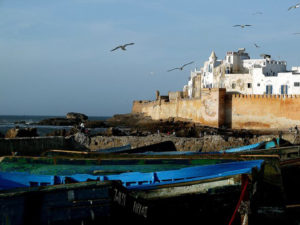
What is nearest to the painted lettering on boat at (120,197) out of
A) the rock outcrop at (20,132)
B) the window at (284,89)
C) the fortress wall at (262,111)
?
the rock outcrop at (20,132)

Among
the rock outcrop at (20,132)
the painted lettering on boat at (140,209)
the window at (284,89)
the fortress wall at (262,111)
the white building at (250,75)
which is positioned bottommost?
the painted lettering on boat at (140,209)

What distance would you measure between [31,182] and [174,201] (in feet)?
8.80

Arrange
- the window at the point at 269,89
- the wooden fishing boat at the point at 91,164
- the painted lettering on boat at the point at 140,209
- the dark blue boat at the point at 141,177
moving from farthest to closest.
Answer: the window at the point at 269,89 → the wooden fishing boat at the point at 91,164 → the dark blue boat at the point at 141,177 → the painted lettering on boat at the point at 140,209

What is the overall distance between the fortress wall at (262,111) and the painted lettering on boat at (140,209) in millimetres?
29382

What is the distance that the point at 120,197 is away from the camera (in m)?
5.76

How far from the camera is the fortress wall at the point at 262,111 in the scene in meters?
33.8

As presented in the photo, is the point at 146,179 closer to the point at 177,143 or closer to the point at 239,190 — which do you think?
the point at 239,190

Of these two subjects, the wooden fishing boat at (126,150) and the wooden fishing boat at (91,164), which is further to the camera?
the wooden fishing boat at (126,150)

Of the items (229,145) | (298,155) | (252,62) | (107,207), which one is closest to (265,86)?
(252,62)

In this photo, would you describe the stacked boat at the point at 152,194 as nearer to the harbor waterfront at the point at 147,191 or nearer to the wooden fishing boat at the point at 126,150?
the harbor waterfront at the point at 147,191

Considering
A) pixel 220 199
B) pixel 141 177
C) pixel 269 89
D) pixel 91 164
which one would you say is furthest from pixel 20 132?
pixel 269 89

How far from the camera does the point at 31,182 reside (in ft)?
24.7

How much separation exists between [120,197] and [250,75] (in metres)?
37.8

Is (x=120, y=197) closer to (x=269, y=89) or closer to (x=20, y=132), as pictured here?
(x=20, y=132)
